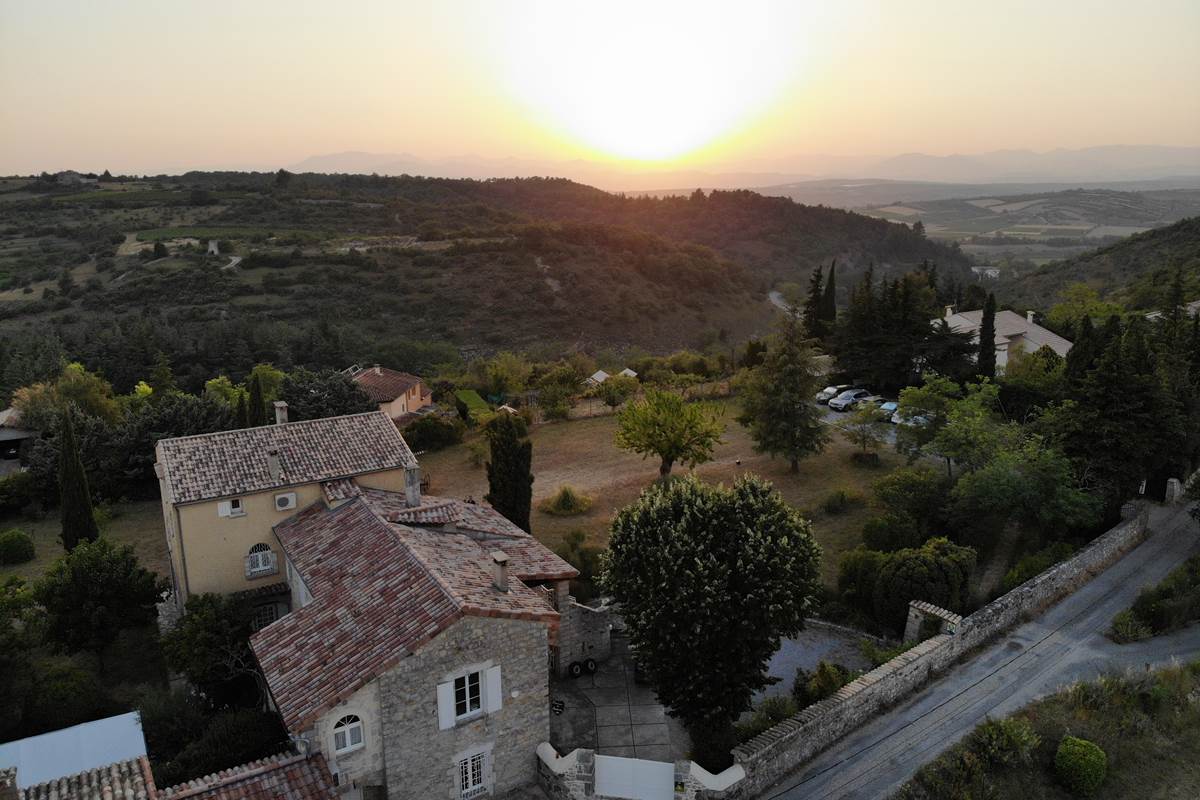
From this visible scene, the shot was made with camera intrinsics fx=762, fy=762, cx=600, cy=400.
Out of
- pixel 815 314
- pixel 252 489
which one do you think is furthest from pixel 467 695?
pixel 815 314

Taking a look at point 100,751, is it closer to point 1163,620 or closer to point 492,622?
point 492,622

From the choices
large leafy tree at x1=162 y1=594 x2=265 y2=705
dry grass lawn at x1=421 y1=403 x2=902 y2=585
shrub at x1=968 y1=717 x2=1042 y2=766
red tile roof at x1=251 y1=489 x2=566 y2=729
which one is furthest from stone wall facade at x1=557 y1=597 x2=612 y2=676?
shrub at x1=968 y1=717 x2=1042 y2=766

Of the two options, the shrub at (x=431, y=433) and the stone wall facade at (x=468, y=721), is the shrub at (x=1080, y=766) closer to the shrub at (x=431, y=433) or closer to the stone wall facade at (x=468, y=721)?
the stone wall facade at (x=468, y=721)

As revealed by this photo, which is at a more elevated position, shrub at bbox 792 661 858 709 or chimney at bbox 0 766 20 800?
chimney at bbox 0 766 20 800

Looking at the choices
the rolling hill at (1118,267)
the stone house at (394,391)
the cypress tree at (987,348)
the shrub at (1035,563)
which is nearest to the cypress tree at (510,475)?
the shrub at (1035,563)

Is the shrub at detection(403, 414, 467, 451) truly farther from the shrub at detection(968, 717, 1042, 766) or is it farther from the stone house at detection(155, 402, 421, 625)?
the shrub at detection(968, 717, 1042, 766)

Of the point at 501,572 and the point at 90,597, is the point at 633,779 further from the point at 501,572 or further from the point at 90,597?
the point at 90,597
